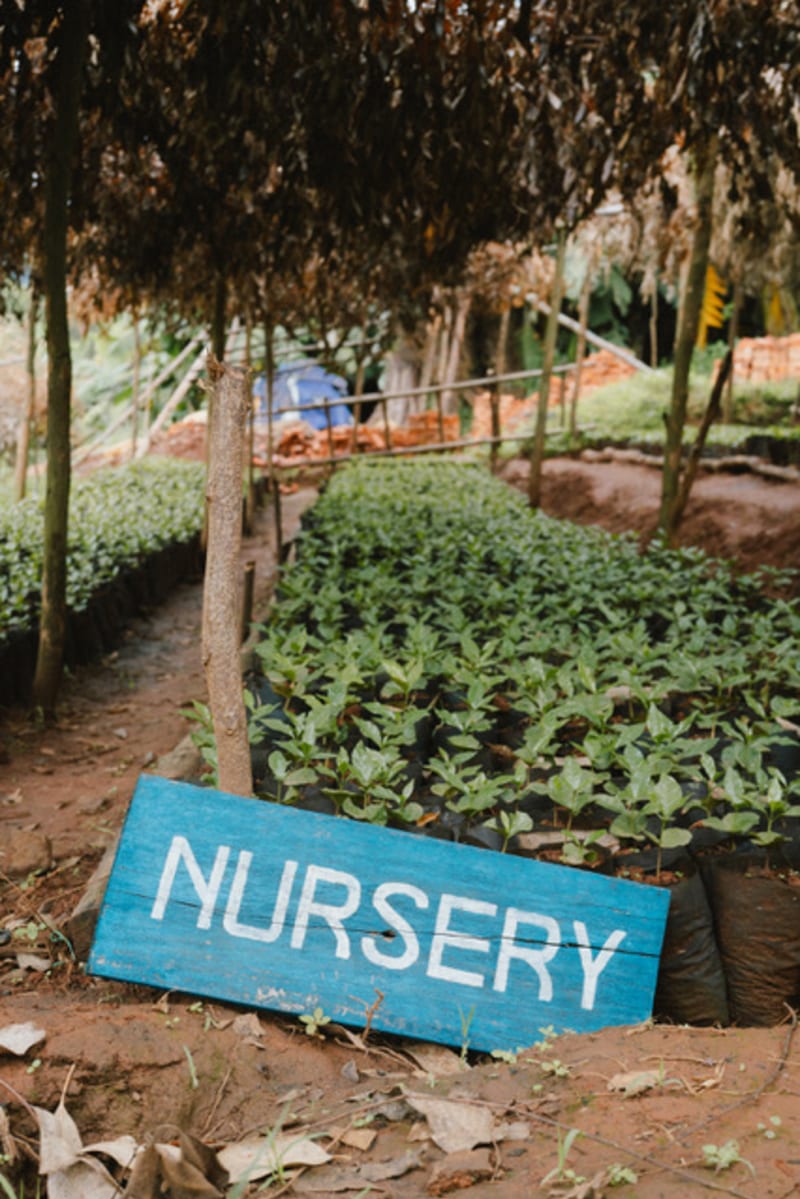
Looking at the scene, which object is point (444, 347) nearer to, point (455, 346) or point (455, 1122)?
point (455, 346)

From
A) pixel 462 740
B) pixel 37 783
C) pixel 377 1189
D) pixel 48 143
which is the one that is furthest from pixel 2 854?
pixel 48 143

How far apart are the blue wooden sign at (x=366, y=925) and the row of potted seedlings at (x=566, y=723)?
0.18 metres

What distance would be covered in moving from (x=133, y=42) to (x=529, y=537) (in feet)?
14.7

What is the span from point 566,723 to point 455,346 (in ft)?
56.7

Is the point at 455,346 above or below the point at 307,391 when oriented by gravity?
above

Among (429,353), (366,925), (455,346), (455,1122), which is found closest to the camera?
(455,1122)

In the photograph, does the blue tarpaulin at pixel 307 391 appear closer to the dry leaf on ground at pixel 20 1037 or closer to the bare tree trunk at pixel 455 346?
the bare tree trunk at pixel 455 346

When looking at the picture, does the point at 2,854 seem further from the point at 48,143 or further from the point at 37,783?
the point at 48,143

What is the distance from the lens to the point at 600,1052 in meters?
2.10

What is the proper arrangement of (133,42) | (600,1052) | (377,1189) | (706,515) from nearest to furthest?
(377,1189) → (600,1052) → (133,42) → (706,515)

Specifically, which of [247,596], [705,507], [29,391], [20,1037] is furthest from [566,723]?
[29,391]

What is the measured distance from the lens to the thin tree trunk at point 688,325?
6.88 m

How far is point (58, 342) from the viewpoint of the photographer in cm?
468

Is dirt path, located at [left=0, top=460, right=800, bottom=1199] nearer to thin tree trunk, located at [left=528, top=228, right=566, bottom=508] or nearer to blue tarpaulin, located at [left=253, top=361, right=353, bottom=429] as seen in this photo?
thin tree trunk, located at [left=528, top=228, right=566, bottom=508]
